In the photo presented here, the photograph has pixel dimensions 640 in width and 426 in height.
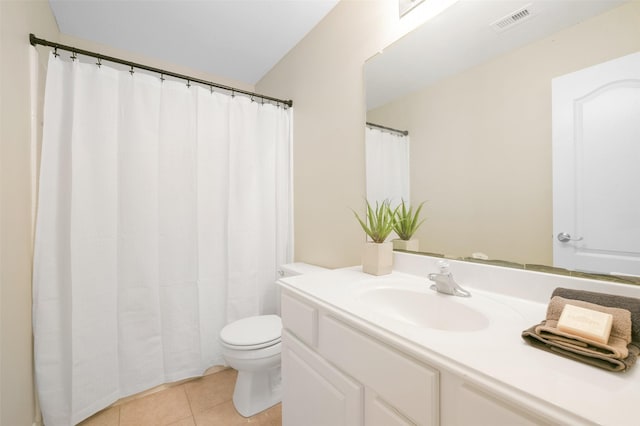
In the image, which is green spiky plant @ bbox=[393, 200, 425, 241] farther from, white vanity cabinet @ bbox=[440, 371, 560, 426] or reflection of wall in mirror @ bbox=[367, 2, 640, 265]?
white vanity cabinet @ bbox=[440, 371, 560, 426]

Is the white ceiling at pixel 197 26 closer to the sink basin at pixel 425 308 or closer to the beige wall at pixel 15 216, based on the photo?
the beige wall at pixel 15 216

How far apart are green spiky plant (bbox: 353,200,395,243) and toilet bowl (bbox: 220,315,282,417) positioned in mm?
814

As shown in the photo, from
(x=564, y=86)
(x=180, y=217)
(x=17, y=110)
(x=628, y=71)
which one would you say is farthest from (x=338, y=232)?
(x=17, y=110)

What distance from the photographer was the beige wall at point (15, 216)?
99cm

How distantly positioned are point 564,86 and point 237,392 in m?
2.06

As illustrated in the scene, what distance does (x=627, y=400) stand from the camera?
411 mm

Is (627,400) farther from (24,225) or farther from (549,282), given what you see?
(24,225)

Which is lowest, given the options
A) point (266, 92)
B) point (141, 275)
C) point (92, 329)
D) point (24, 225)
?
point (92, 329)

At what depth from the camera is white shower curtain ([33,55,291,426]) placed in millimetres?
1362

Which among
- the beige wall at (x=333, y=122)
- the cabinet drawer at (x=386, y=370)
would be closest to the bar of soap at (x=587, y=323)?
the cabinet drawer at (x=386, y=370)

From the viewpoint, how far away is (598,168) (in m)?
0.76

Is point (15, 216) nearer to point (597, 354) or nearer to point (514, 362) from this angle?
point (514, 362)

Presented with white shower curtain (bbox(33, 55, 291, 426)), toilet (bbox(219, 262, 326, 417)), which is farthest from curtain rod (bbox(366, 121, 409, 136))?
toilet (bbox(219, 262, 326, 417))

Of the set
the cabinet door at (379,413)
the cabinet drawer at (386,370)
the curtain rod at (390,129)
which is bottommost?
the cabinet door at (379,413)
